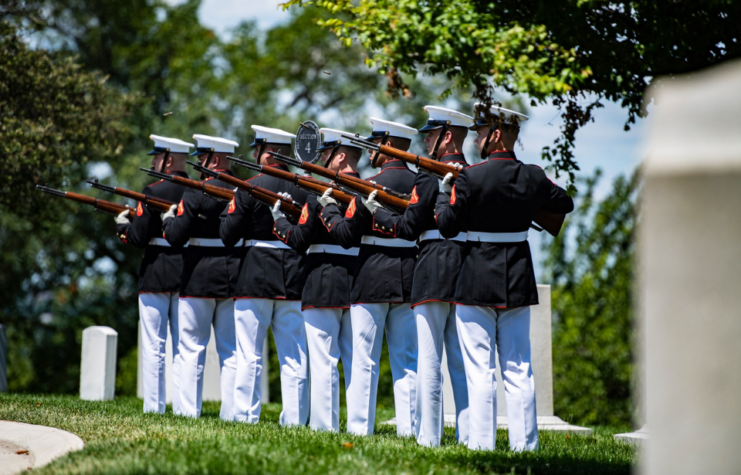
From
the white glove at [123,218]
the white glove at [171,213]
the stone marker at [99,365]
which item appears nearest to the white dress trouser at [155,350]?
the white glove at [171,213]

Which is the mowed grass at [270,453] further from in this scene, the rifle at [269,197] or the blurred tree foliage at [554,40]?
the blurred tree foliage at [554,40]

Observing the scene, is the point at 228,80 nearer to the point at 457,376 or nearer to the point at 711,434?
the point at 457,376

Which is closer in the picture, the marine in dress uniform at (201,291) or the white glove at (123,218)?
the marine in dress uniform at (201,291)

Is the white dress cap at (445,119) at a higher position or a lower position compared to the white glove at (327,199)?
higher

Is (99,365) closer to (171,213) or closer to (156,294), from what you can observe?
(156,294)

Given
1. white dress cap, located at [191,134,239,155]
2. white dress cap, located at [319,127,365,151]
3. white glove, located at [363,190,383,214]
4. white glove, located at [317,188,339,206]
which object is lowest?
white glove, located at [363,190,383,214]

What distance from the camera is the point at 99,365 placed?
435 inches

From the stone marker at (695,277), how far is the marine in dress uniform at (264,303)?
5125mm

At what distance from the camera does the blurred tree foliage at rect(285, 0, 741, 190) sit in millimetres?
4918

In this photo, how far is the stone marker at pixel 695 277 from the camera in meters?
2.35

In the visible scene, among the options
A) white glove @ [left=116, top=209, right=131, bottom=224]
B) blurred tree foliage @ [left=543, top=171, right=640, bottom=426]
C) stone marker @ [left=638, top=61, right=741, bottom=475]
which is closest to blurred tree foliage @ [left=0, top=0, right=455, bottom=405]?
blurred tree foliage @ [left=543, top=171, right=640, bottom=426]

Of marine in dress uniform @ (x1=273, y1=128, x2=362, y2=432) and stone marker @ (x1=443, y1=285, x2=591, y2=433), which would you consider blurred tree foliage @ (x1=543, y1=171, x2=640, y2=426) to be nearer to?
stone marker @ (x1=443, y1=285, x2=591, y2=433)

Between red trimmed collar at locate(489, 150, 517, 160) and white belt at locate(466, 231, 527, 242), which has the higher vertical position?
red trimmed collar at locate(489, 150, 517, 160)

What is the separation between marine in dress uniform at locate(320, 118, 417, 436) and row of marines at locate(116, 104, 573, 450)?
12mm
